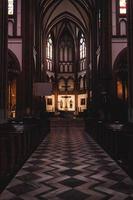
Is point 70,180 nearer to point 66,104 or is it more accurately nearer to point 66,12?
point 66,12

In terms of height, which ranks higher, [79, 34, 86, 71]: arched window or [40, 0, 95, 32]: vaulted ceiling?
[40, 0, 95, 32]: vaulted ceiling

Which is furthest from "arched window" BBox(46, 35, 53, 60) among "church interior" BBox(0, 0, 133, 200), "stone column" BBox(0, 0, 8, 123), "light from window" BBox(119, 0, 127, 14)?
"stone column" BBox(0, 0, 8, 123)

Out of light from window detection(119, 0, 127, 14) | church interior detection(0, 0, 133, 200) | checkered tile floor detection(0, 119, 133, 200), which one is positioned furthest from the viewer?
light from window detection(119, 0, 127, 14)

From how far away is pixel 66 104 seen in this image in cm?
4288

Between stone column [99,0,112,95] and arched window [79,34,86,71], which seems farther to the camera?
arched window [79,34,86,71]

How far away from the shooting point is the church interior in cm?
486

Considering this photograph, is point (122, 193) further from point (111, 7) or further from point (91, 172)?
point (111, 7)

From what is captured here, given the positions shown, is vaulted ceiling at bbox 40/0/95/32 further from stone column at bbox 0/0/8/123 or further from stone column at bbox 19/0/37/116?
stone column at bbox 0/0/8/123

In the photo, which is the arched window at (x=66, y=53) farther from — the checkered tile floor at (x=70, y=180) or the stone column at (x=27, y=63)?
the checkered tile floor at (x=70, y=180)

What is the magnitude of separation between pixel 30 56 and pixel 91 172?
611 inches

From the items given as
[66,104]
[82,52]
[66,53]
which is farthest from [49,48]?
[66,104]

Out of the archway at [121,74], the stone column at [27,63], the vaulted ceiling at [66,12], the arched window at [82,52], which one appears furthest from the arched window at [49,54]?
the archway at [121,74]

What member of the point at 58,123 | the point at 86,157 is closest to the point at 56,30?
the point at 58,123

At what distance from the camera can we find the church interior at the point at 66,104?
4859mm
